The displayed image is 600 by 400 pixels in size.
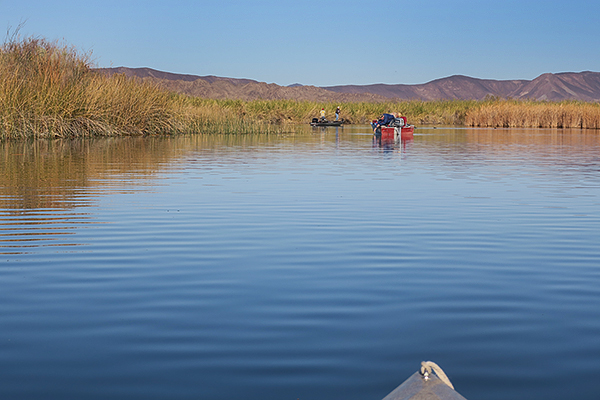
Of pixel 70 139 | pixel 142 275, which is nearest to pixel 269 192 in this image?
pixel 142 275

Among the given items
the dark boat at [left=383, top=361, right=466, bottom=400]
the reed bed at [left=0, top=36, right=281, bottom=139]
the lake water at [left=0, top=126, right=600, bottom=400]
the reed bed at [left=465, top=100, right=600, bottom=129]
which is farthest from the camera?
the reed bed at [left=465, top=100, right=600, bottom=129]

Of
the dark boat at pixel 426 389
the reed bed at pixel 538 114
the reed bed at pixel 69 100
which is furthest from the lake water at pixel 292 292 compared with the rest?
the reed bed at pixel 538 114

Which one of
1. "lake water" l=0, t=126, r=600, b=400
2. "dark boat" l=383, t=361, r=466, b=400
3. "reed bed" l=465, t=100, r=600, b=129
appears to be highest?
"reed bed" l=465, t=100, r=600, b=129

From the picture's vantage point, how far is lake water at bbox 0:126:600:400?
362 cm

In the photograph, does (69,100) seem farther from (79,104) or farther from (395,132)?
(395,132)

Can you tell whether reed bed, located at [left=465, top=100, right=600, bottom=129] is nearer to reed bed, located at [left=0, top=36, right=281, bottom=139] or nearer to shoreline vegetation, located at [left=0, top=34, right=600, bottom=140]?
shoreline vegetation, located at [left=0, top=34, right=600, bottom=140]

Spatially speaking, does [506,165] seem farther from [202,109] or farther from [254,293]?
[202,109]

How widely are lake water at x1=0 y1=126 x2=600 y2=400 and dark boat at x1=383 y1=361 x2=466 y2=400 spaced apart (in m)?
0.84

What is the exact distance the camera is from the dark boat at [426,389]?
2418 mm

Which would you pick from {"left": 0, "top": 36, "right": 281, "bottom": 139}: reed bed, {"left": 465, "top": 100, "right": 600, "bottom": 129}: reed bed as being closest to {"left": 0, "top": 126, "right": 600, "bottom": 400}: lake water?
{"left": 0, "top": 36, "right": 281, "bottom": 139}: reed bed

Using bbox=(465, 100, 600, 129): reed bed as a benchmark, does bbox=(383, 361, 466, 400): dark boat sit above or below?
below

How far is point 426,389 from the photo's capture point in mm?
2486

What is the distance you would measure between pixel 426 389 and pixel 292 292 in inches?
111

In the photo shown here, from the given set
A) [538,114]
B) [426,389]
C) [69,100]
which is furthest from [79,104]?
[538,114]
